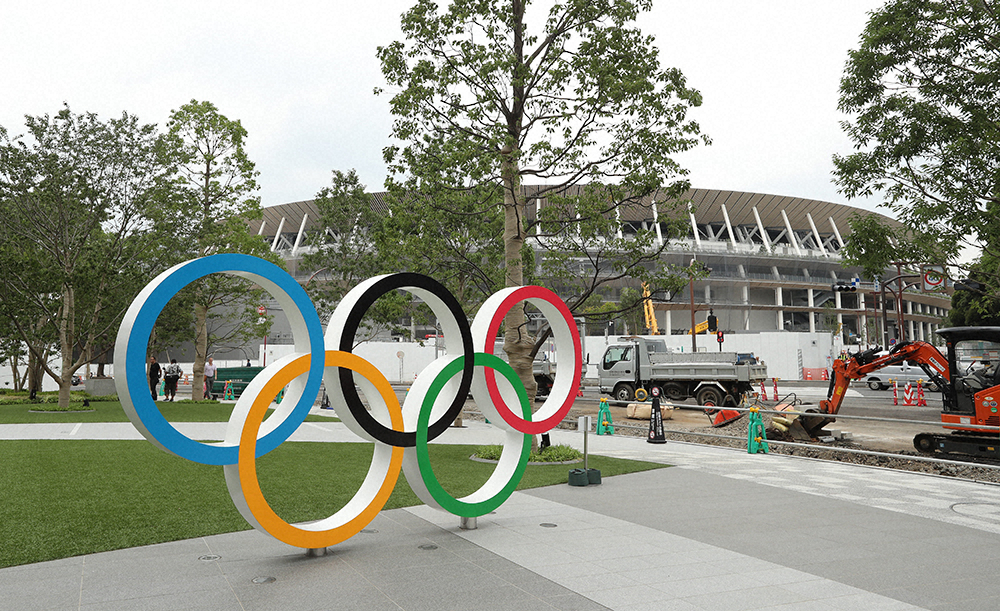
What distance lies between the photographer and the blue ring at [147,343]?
4.80 metres

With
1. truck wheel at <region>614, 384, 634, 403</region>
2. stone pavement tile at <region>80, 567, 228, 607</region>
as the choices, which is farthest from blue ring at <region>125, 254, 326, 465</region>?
truck wheel at <region>614, 384, 634, 403</region>

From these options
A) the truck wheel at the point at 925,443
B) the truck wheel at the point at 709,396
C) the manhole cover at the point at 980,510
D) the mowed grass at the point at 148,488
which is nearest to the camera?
the mowed grass at the point at 148,488

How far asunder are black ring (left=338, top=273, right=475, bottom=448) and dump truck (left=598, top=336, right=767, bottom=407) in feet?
58.4

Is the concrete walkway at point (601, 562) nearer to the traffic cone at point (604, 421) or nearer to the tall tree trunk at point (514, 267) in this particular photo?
the tall tree trunk at point (514, 267)

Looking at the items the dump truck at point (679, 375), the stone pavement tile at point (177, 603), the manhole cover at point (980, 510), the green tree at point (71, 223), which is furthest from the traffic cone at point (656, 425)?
the green tree at point (71, 223)

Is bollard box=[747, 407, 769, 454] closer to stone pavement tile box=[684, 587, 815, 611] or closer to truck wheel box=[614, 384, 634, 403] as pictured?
stone pavement tile box=[684, 587, 815, 611]

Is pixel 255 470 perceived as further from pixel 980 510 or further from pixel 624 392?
pixel 624 392

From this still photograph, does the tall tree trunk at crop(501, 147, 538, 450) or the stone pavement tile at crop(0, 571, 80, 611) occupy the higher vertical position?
the tall tree trunk at crop(501, 147, 538, 450)

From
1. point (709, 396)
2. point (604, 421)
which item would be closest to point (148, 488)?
point (604, 421)

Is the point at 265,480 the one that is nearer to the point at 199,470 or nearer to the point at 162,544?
the point at 199,470

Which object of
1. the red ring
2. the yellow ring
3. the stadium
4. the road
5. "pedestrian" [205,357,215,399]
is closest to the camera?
the yellow ring

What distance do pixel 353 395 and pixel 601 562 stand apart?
2627 millimetres

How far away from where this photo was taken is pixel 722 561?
580cm

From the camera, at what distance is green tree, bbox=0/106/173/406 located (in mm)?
20328
